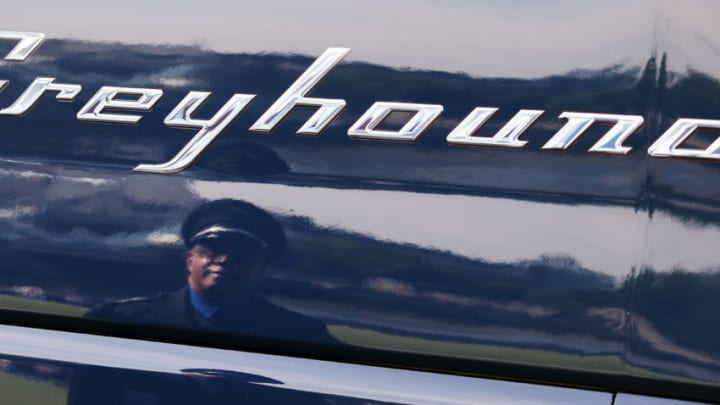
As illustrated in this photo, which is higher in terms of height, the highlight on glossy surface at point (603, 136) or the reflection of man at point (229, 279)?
the highlight on glossy surface at point (603, 136)

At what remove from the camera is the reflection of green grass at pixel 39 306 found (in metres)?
1.40

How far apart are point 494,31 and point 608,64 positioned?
193 millimetres

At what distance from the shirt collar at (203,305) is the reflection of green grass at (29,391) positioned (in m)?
0.28

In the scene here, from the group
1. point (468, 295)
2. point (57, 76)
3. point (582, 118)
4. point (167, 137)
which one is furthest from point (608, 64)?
point (57, 76)

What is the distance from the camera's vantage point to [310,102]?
134 cm

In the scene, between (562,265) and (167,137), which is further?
(167,137)

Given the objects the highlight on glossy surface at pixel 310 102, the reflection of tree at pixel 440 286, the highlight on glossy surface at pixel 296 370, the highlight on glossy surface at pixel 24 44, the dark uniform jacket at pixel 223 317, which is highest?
the highlight on glossy surface at pixel 24 44

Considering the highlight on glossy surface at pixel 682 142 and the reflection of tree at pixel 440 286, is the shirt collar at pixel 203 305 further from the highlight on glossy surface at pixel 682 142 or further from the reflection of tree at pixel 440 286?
the highlight on glossy surface at pixel 682 142

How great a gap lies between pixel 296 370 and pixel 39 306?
19.0 inches

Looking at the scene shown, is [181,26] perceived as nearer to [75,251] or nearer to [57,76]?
[57,76]

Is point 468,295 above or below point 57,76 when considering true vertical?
below

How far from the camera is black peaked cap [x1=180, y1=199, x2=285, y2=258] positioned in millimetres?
1346

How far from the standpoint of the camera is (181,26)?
1.38 meters

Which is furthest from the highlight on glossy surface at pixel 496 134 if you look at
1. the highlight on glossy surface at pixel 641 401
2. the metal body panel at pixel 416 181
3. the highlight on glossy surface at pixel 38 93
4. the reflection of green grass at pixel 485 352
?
the highlight on glossy surface at pixel 38 93
